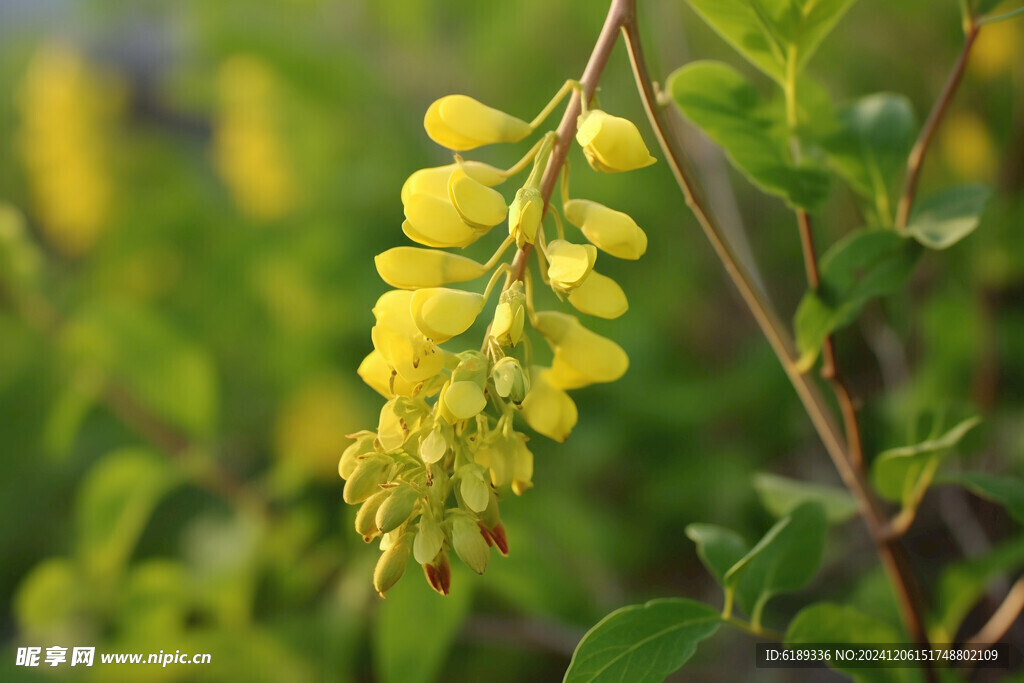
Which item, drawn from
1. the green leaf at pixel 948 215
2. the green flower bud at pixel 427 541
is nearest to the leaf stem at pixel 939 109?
the green leaf at pixel 948 215

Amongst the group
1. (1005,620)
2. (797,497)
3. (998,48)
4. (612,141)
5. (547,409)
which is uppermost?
(998,48)

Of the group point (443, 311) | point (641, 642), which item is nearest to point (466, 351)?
point (443, 311)

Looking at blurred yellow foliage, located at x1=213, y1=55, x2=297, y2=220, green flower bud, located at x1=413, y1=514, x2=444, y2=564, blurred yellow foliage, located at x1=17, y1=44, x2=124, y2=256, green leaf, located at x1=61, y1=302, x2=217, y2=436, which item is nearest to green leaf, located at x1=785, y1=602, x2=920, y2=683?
green flower bud, located at x1=413, y1=514, x2=444, y2=564

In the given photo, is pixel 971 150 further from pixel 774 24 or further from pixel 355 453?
pixel 355 453

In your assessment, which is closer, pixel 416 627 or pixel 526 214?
pixel 526 214

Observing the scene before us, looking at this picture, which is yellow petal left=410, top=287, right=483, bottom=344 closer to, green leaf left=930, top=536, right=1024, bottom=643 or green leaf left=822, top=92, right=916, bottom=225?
green leaf left=822, top=92, right=916, bottom=225

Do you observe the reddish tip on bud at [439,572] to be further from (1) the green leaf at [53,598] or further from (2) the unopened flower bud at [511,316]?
(1) the green leaf at [53,598]
